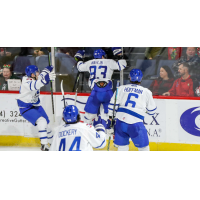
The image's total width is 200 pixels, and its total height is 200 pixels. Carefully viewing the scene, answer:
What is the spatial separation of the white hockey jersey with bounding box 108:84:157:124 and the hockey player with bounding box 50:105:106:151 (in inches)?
32.3

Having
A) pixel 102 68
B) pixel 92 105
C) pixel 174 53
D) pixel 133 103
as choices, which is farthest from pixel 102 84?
pixel 174 53

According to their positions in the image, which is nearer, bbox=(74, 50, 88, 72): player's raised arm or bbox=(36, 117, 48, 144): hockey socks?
bbox=(36, 117, 48, 144): hockey socks

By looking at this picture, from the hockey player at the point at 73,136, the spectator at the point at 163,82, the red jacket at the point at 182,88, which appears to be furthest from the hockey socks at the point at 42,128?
the red jacket at the point at 182,88

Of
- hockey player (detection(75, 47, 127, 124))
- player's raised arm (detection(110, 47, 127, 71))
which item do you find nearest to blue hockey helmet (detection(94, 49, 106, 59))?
hockey player (detection(75, 47, 127, 124))

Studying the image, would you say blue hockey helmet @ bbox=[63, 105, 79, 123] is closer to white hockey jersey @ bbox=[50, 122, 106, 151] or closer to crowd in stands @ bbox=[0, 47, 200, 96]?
white hockey jersey @ bbox=[50, 122, 106, 151]

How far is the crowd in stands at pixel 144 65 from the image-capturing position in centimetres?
457

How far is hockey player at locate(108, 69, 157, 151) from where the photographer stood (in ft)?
11.7

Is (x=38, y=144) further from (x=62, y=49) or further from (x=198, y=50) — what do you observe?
(x=198, y=50)

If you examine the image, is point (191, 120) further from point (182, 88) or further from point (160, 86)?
point (160, 86)

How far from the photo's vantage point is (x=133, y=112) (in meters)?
3.58

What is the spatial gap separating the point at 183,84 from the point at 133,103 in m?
1.44

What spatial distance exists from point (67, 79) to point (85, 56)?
541 mm

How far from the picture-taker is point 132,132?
3586 millimetres

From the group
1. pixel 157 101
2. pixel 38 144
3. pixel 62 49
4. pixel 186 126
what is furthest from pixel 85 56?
pixel 186 126
